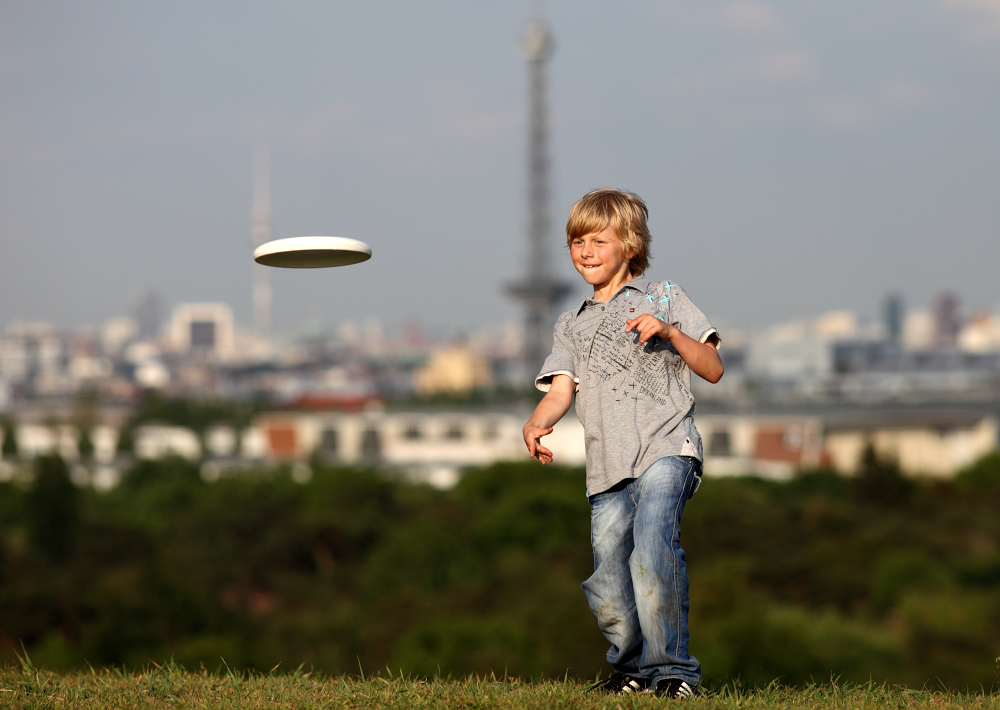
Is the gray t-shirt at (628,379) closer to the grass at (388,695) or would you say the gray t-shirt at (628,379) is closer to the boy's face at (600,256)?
the boy's face at (600,256)

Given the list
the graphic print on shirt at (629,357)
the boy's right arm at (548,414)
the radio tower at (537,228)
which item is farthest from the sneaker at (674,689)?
the radio tower at (537,228)

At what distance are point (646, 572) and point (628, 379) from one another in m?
0.72

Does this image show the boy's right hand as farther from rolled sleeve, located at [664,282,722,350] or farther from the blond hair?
the blond hair

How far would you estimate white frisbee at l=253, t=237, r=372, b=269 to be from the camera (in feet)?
15.9

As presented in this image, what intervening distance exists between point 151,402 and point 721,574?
8321cm

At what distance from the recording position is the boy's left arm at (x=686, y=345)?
13.0 feet

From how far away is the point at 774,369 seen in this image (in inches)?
5910

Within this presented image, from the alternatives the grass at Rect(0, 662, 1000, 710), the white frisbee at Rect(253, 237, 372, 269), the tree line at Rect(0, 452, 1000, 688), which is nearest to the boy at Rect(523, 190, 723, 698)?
the grass at Rect(0, 662, 1000, 710)

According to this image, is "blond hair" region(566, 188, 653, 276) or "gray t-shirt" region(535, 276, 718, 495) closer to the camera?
"gray t-shirt" region(535, 276, 718, 495)

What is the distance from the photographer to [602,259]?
173 inches

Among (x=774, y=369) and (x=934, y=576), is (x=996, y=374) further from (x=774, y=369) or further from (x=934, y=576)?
(x=934, y=576)

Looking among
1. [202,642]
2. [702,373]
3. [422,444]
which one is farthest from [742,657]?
[422,444]

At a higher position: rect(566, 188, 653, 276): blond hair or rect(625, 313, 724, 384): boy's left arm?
rect(566, 188, 653, 276): blond hair

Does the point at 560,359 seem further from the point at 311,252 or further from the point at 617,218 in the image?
the point at 311,252
